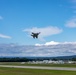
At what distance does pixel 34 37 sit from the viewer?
171ft

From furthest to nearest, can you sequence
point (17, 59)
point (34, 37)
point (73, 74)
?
point (17, 59) < point (34, 37) < point (73, 74)

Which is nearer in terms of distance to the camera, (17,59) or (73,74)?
(73,74)

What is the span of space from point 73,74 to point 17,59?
97932mm

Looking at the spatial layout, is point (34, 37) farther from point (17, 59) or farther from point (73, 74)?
point (17, 59)

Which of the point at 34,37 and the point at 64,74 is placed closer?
the point at 64,74

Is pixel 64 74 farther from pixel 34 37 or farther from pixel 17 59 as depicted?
pixel 17 59

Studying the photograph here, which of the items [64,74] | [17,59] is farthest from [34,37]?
[17,59]

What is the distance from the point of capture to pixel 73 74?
4334 centimetres

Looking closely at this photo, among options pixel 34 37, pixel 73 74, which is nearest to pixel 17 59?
pixel 34 37

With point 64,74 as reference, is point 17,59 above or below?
above

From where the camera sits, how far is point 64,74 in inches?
1722

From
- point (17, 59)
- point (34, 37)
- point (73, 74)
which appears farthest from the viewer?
point (17, 59)

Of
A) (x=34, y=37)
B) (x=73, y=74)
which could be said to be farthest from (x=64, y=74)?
(x=34, y=37)

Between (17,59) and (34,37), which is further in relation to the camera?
(17,59)
